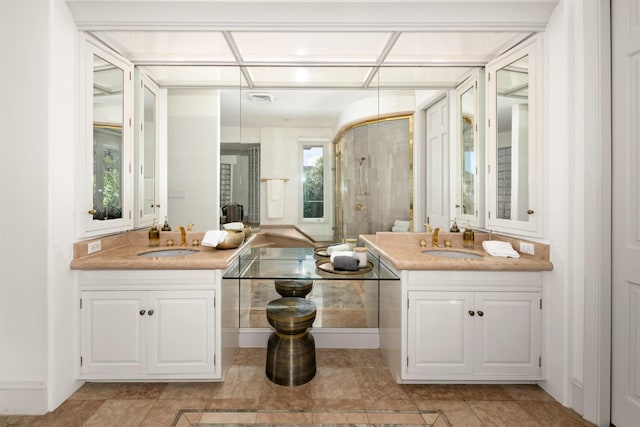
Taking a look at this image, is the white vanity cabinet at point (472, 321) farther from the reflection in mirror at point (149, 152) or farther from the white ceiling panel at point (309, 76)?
the reflection in mirror at point (149, 152)

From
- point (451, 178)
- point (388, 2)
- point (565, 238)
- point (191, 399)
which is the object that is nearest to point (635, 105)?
point (565, 238)

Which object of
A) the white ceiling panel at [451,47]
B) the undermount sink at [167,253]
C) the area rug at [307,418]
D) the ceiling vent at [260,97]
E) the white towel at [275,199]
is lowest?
the area rug at [307,418]

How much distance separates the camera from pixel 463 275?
203 cm

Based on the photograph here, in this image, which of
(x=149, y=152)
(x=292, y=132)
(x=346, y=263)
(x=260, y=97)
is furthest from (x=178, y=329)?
(x=260, y=97)

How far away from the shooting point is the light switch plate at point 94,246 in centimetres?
214

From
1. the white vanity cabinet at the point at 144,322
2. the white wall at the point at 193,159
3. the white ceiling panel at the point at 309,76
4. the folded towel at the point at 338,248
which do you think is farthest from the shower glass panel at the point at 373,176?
the white vanity cabinet at the point at 144,322

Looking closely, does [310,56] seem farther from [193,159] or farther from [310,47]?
[193,159]

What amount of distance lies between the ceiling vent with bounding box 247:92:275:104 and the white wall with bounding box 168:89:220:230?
31cm

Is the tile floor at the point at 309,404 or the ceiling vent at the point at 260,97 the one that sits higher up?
the ceiling vent at the point at 260,97

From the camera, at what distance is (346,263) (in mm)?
2291

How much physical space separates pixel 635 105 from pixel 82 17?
3218 millimetres

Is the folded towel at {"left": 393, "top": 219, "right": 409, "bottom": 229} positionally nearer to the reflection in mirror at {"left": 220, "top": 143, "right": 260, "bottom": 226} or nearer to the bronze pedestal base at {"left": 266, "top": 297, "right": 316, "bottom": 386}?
the bronze pedestal base at {"left": 266, "top": 297, "right": 316, "bottom": 386}

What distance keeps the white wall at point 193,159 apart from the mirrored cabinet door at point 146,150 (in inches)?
4.5

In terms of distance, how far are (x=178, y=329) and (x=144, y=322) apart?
0.22 metres
